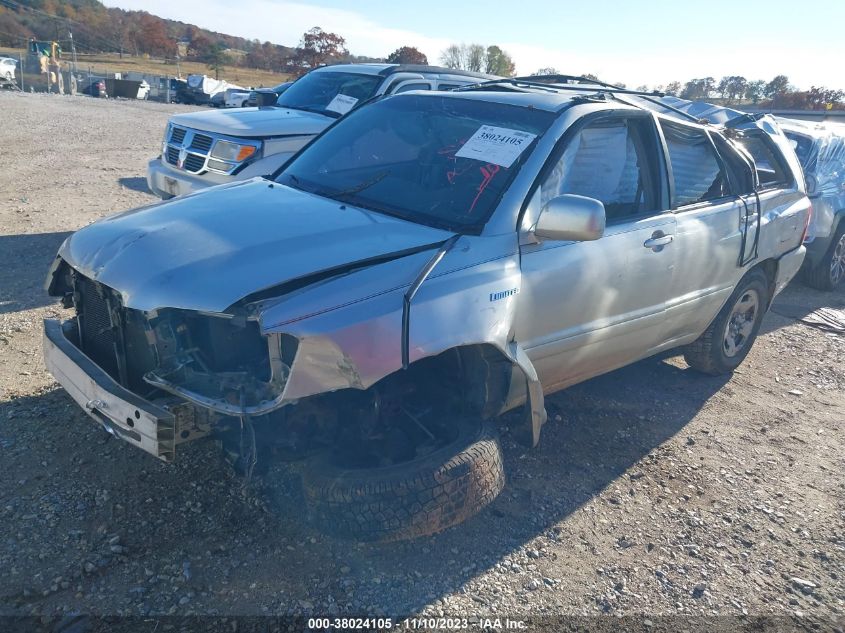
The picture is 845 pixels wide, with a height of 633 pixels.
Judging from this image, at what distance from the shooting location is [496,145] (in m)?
3.65

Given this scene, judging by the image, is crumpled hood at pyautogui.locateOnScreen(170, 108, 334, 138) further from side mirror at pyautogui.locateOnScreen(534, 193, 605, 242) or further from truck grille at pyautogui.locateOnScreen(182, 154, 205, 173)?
side mirror at pyautogui.locateOnScreen(534, 193, 605, 242)

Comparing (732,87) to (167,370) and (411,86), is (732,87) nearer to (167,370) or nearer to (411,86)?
(411,86)

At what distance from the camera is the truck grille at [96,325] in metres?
3.15

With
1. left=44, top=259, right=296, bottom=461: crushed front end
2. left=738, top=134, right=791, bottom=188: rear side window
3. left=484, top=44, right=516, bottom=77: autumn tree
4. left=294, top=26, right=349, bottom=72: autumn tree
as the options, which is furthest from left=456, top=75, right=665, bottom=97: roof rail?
left=294, top=26, right=349, bottom=72: autumn tree

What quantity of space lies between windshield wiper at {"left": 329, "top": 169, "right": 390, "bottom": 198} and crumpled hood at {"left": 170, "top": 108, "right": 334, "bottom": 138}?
11.4 feet

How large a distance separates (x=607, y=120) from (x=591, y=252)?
78 cm

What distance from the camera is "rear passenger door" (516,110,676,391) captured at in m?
3.51

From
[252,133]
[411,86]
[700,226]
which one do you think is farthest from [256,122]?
[700,226]

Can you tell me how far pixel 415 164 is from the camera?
3822 mm

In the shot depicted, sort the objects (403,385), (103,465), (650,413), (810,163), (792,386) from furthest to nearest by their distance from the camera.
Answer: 1. (810,163)
2. (792,386)
3. (650,413)
4. (103,465)
5. (403,385)

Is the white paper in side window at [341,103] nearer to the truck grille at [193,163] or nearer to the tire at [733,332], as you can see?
the truck grille at [193,163]

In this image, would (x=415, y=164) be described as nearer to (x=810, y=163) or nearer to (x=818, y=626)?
(x=818, y=626)

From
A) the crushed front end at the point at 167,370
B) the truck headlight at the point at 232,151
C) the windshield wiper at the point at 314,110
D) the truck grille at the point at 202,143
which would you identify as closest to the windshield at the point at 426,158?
the crushed front end at the point at 167,370

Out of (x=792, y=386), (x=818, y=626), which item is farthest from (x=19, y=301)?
(x=792, y=386)
